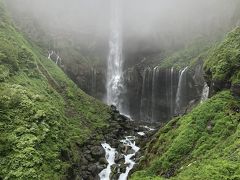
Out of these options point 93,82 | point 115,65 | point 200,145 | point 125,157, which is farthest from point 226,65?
point 115,65

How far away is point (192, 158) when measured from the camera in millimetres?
38188

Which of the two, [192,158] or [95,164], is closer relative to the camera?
[192,158]

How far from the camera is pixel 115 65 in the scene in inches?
3425

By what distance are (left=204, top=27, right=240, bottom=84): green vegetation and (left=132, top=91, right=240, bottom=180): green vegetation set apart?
2.69 m

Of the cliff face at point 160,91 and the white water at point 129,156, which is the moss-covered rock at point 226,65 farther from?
the cliff face at point 160,91

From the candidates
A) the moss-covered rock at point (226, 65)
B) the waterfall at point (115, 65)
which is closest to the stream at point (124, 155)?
the moss-covered rock at point (226, 65)

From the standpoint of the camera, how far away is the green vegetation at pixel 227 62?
4697 cm

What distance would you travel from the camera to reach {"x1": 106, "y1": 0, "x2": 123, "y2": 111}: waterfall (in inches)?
3233

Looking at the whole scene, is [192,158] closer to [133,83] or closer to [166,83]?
[166,83]

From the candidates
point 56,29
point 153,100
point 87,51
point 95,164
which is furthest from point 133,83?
point 95,164

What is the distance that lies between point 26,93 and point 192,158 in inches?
942

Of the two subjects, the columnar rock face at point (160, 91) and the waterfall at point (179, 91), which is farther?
the waterfall at point (179, 91)

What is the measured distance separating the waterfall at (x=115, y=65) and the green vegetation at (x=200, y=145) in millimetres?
34521

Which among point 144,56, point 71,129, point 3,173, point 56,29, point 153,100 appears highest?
point 56,29
